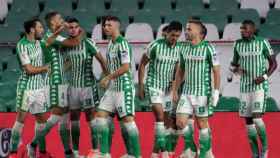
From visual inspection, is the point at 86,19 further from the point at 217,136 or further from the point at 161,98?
the point at 161,98

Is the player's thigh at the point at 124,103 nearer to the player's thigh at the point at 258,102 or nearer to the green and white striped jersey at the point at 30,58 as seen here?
the green and white striped jersey at the point at 30,58

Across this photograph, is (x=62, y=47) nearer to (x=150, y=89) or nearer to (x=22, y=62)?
(x=22, y=62)

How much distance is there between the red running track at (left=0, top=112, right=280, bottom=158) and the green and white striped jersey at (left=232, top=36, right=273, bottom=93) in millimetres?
944

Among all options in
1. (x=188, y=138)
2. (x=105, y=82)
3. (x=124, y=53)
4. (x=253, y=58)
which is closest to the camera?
(x=105, y=82)

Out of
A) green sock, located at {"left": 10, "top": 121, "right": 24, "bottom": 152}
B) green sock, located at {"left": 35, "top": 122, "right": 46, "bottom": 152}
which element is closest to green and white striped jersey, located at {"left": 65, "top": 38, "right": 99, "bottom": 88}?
green sock, located at {"left": 35, "top": 122, "right": 46, "bottom": 152}

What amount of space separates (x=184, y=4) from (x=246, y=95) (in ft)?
17.2

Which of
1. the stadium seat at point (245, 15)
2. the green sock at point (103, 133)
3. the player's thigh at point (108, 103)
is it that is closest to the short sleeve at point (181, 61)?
the player's thigh at point (108, 103)

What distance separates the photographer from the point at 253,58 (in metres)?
10.6

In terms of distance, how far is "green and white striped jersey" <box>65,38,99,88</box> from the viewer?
992 centimetres

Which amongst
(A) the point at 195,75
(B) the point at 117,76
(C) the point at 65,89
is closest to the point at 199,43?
(A) the point at 195,75

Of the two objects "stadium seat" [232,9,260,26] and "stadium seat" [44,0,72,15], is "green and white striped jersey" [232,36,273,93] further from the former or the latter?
"stadium seat" [44,0,72,15]

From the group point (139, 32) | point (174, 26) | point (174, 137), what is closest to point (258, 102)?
point (174, 137)

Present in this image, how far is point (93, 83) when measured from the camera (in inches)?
398

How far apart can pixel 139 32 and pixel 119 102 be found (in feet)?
17.3
